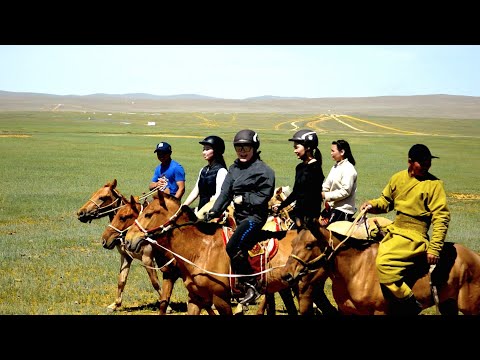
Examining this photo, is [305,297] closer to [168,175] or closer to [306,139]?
[306,139]

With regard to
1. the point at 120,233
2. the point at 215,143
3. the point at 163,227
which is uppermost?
the point at 215,143

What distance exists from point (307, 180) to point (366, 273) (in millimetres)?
1648

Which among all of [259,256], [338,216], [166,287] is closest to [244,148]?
[259,256]

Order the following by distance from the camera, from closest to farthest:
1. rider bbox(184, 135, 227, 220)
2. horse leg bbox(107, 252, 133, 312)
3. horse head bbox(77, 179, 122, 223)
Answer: rider bbox(184, 135, 227, 220), horse leg bbox(107, 252, 133, 312), horse head bbox(77, 179, 122, 223)

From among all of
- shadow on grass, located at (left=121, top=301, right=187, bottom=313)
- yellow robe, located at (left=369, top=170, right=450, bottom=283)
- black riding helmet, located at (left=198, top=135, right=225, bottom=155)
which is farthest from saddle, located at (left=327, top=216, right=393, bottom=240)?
shadow on grass, located at (left=121, top=301, right=187, bottom=313)

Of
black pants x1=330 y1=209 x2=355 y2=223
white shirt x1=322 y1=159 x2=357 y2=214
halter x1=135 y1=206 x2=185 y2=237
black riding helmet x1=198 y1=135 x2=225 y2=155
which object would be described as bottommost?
black pants x1=330 y1=209 x2=355 y2=223

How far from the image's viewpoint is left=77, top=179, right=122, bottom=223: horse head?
11617 millimetres

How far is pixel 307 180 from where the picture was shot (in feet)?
29.7

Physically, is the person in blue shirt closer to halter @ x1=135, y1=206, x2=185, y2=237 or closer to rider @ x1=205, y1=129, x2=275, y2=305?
halter @ x1=135, y1=206, x2=185, y2=237

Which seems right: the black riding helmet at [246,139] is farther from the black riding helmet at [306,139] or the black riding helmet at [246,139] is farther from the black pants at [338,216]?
the black pants at [338,216]

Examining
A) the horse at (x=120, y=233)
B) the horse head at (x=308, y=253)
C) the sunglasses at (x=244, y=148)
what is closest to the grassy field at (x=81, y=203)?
the horse at (x=120, y=233)

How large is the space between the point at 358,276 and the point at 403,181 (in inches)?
49.4

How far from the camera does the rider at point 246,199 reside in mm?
8688
